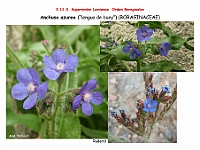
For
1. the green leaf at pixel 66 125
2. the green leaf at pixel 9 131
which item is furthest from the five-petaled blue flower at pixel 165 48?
the green leaf at pixel 9 131

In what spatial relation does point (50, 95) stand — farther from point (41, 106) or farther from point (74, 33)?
point (74, 33)

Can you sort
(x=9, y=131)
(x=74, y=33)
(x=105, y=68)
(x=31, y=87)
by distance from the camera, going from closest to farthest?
(x=31, y=87)
(x=105, y=68)
(x=9, y=131)
(x=74, y=33)

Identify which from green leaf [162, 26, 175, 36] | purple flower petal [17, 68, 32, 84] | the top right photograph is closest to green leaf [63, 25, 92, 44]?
the top right photograph

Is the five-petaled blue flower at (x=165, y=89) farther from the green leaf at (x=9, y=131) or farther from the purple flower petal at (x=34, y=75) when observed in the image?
the green leaf at (x=9, y=131)

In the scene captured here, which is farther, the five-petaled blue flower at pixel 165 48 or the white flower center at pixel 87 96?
the five-petaled blue flower at pixel 165 48

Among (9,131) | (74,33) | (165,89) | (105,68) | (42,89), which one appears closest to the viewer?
(42,89)

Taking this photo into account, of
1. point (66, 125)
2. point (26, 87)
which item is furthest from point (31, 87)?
point (66, 125)

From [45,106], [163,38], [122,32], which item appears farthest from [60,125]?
[163,38]
